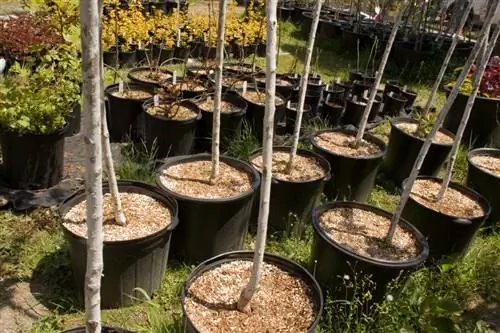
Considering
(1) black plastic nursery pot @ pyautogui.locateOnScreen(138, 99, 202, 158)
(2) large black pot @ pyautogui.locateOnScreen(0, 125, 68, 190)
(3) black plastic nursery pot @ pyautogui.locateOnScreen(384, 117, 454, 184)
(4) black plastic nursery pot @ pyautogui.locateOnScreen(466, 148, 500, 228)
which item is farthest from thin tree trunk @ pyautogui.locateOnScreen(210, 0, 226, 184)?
(4) black plastic nursery pot @ pyautogui.locateOnScreen(466, 148, 500, 228)

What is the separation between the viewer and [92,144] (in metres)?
1.11

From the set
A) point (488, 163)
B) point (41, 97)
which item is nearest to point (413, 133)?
point (488, 163)

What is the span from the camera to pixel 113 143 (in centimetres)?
428

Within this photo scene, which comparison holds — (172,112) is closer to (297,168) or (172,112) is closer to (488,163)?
(297,168)

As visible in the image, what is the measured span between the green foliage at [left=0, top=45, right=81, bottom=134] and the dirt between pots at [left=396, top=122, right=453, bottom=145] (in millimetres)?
3042

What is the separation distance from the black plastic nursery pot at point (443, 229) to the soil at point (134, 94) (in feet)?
9.18

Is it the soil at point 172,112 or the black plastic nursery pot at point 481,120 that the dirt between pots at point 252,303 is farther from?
the black plastic nursery pot at point 481,120

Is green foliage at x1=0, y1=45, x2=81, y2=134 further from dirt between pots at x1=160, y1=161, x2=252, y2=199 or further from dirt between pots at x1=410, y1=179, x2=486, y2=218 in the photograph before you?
dirt between pots at x1=410, y1=179, x2=486, y2=218

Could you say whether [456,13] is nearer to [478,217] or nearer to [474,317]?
[478,217]

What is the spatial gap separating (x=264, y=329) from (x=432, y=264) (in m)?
1.72

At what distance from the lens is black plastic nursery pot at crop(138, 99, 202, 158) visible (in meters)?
3.81

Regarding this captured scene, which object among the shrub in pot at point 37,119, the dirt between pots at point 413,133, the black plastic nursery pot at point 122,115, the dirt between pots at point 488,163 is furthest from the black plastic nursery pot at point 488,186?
the shrub in pot at point 37,119

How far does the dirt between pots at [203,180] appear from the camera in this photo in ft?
9.10

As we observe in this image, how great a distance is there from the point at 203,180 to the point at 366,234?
1112 millimetres
